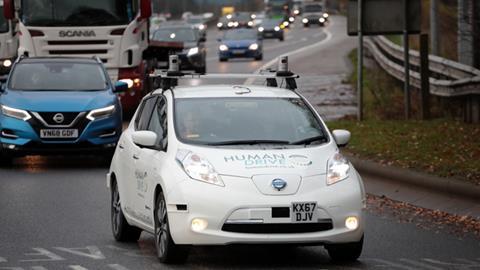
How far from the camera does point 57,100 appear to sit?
2106cm

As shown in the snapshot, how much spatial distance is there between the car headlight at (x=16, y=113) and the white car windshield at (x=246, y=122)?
889 centimetres

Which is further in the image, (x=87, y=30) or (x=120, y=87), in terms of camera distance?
(x=87, y=30)

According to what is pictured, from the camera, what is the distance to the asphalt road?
11.4 m

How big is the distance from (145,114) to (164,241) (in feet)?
6.76

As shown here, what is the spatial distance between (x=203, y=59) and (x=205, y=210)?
39.2 m

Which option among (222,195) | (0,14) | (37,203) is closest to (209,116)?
(222,195)

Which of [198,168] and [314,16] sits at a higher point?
[198,168]

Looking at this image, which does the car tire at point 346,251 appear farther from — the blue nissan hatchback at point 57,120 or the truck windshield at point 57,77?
the truck windshield at point 57,77

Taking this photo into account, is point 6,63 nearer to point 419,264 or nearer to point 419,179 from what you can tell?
point 419,179

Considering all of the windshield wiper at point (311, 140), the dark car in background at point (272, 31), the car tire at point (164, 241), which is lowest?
the dark car in background at point (272, 31)

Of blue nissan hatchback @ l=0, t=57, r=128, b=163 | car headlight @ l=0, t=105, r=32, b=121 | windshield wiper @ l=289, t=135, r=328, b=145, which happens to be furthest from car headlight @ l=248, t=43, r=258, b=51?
windshield wiper @ l=289, t=135, r=328, b=145

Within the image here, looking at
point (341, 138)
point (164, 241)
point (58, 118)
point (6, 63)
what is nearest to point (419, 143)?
point (58, 118)

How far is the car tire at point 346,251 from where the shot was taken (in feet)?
37.0

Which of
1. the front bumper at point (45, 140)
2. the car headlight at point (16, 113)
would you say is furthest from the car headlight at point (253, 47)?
the car headlight at point (16, 113)
